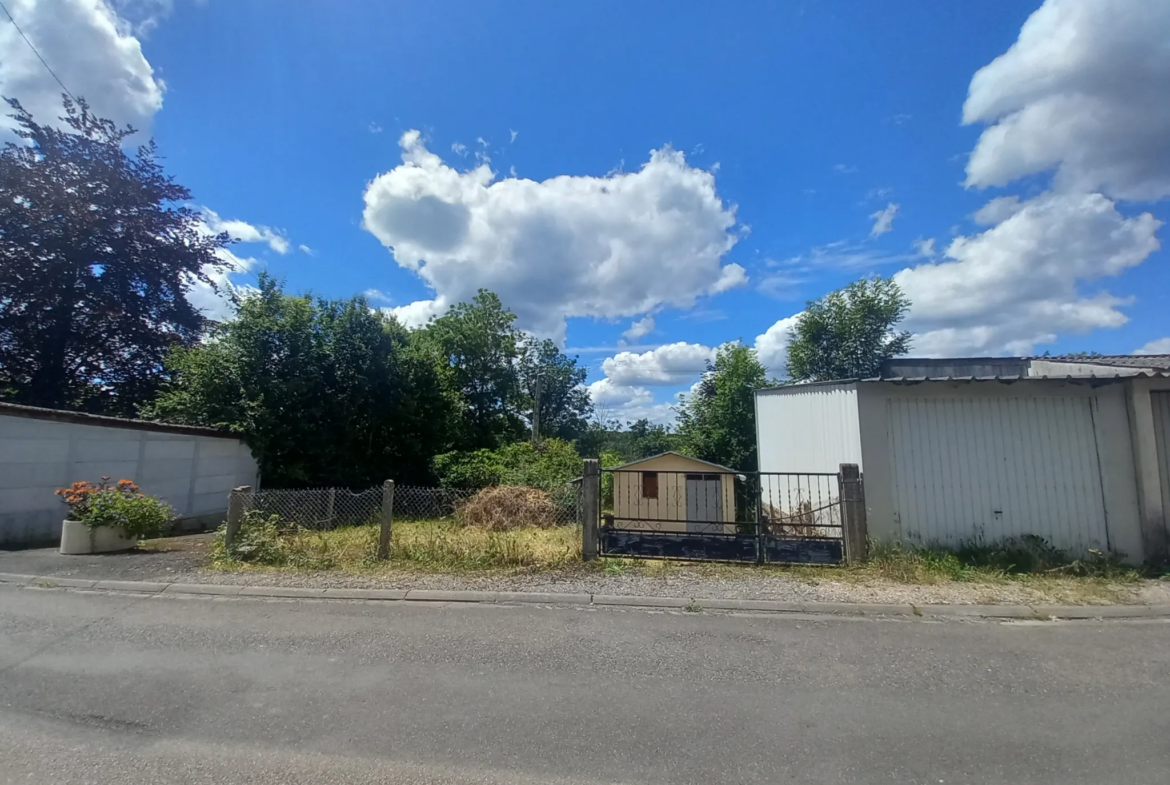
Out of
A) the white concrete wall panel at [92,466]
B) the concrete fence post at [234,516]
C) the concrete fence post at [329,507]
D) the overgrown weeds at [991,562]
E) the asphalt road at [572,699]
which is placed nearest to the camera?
the asphalt road at [572,699]

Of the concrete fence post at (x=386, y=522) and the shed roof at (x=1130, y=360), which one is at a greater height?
the shed roof at (x=1130, y=360)

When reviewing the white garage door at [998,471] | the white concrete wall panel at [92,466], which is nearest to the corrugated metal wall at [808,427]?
the white garage door at [998,471]

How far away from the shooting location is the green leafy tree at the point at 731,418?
2230cm

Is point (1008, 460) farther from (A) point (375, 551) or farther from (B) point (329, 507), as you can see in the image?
(B) point (329, 507)

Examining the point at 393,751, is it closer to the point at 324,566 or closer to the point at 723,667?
the point at 723,667

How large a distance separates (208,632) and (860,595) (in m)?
6.68

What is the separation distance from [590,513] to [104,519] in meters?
7.63

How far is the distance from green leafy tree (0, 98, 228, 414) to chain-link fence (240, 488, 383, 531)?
13234 mm

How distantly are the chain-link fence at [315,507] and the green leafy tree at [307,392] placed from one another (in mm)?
4236

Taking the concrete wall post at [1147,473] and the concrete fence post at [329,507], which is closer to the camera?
the concrete wall post at [1147,473]

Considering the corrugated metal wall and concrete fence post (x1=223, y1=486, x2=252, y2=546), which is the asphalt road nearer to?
concrete fence post (x1=223, y1=486, x2=252, y2=546)

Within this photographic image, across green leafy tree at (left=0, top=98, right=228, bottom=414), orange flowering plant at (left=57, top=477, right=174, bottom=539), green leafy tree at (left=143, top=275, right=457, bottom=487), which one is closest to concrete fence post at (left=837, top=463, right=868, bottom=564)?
orange flowering plant at (left=57, top=477, right=174, bottom=539)

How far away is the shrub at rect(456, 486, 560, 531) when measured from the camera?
45.3ft

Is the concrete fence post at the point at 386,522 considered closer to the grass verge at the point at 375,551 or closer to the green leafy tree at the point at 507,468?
the grass verge at the point at 375,551
